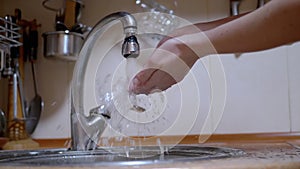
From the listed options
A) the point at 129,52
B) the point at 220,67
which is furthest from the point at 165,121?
the point at 129,52

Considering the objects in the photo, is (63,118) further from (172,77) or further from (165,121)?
(172,77)

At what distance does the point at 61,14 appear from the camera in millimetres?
1308

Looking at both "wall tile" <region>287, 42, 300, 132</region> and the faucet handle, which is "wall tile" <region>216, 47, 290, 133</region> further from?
the faucet handle

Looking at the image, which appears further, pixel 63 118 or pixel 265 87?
pixel 63 118

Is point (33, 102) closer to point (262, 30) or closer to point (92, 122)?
point (92, 122)

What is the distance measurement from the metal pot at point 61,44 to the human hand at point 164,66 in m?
0.57

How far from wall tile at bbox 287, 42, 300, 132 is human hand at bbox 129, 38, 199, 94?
56cm

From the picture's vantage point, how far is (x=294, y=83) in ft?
3.70

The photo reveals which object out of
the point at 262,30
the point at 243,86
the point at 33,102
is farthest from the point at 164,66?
the point at 33,102

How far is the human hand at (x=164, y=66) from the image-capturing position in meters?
0.65

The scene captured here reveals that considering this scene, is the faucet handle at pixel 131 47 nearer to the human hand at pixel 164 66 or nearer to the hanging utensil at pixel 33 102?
the human hand at pixel 164 66

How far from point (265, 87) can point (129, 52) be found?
0.63 meters

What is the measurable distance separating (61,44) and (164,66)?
625 mm

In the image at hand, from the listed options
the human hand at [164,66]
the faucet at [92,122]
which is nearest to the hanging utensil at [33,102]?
the faucet at [92,122]
